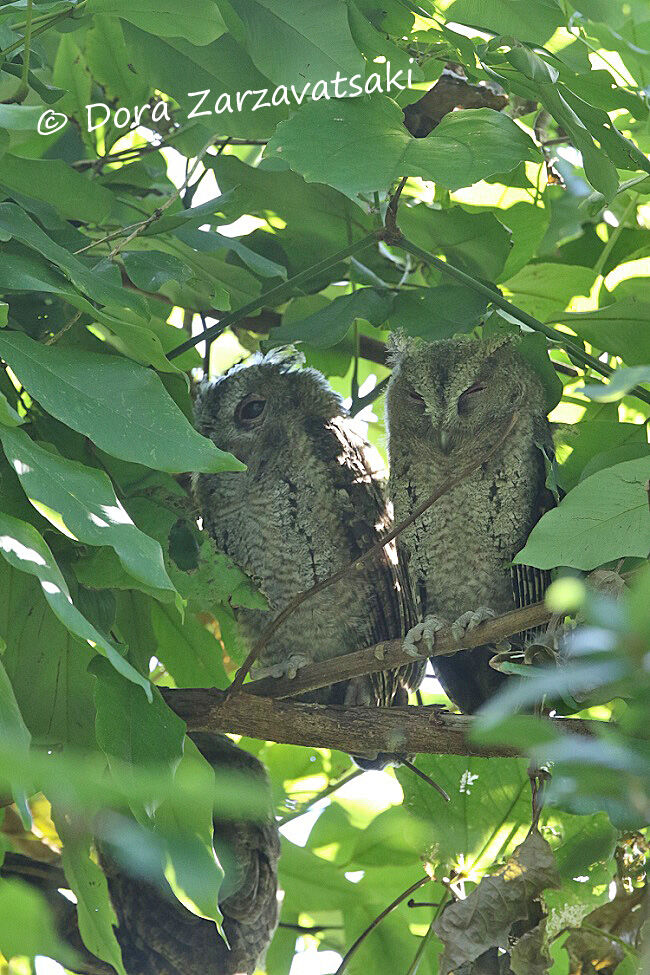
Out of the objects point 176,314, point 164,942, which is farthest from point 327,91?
point 164,942

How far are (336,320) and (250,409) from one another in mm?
425

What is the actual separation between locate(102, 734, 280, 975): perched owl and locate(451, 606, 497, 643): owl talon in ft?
1.44

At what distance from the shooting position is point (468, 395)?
1706 mm

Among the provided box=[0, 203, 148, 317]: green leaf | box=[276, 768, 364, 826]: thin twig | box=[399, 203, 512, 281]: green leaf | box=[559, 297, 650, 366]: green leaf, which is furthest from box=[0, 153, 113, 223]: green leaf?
box=[276, 768, 364, 826]: thin twig

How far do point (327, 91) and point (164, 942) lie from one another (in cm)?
128

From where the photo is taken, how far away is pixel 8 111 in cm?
87

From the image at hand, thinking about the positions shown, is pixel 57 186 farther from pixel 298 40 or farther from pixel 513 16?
pixel 513 16

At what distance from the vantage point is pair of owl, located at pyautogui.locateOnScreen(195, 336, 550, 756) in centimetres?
168

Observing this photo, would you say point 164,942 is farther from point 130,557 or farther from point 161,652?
point 130,557

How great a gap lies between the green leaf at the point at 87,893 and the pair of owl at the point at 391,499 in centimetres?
50

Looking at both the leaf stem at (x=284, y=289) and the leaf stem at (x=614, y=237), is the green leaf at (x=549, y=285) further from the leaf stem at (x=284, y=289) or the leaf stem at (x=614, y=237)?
the leaf stem at (x=284, y=289)

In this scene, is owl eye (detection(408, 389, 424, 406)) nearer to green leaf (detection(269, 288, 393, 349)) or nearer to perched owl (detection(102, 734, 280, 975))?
green leaf (detection(269, 288, 393, 349))

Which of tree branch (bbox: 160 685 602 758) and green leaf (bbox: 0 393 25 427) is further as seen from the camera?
tree branch (bbox: 160 685 602 758)

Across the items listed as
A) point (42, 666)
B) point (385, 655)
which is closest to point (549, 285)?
point (385, 655)
